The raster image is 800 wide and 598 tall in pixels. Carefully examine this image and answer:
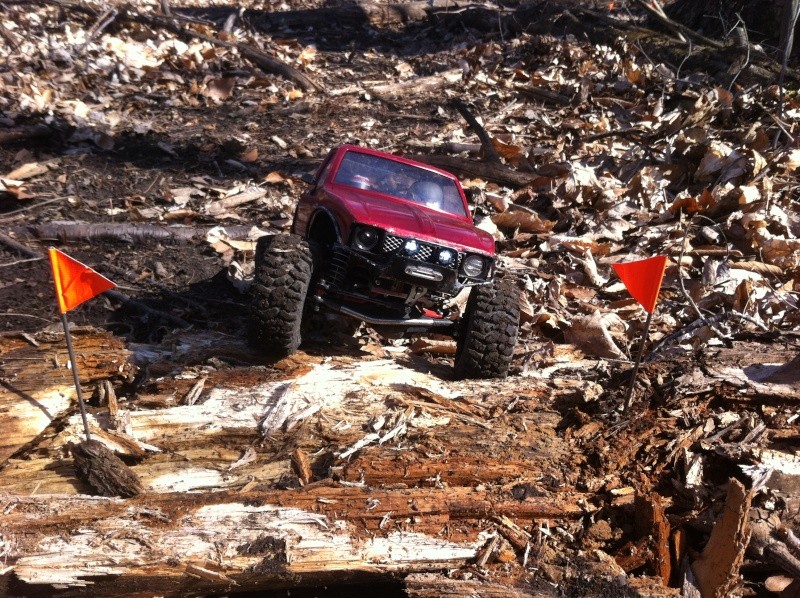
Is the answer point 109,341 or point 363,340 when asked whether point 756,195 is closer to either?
point 363,340

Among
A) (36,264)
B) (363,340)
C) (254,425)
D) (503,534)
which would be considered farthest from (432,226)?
(36,264)

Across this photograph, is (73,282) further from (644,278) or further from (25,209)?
(25,209)

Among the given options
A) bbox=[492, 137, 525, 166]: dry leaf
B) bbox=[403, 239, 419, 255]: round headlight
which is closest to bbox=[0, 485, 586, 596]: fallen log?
bbox=[403, 239, 419, 255]: round headlight

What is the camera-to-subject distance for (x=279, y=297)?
196 inches

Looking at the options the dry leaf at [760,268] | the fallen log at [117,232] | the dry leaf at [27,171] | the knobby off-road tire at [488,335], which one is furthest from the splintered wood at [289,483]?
the dry leaf at [27,171]

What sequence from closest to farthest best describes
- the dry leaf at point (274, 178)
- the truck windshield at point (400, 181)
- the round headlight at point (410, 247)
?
the round headlight at point (410, 247)
the truck windshield at point (400, 181)
the dry leaf at point (274, 178)

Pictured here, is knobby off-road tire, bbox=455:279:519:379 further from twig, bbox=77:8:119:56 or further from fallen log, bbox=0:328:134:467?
twig, bbox=77:8:119:56

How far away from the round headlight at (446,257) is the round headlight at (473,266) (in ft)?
0.52

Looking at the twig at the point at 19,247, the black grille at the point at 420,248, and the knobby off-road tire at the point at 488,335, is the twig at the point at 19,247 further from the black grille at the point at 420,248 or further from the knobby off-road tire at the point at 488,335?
the knobby off-road tire at the point at 488,335

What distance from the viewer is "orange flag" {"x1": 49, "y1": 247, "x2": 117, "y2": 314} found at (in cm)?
414

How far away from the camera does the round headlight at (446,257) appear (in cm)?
502

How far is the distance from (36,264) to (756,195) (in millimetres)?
7145

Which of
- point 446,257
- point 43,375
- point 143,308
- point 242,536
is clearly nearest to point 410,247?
point 446,257

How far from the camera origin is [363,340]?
240 inches
